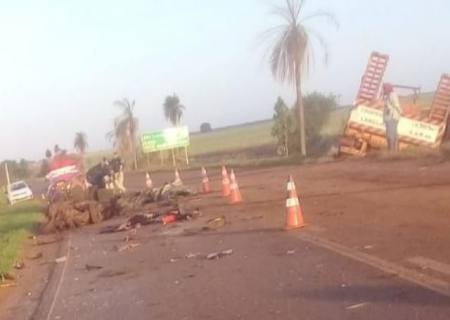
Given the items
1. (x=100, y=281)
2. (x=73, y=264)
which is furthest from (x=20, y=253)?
(x=100, y=281)

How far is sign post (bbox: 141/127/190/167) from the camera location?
74812 mm

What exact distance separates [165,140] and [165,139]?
0.50 feet

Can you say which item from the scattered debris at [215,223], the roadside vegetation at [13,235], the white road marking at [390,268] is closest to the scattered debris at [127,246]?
the scattered debris at [215,223]

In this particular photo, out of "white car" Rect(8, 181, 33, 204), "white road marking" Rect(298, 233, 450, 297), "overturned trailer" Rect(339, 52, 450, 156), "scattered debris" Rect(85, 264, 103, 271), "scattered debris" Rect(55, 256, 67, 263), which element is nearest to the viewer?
"white road marking" Rect(298, 233, 450, 297)

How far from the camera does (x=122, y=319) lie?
899 cm

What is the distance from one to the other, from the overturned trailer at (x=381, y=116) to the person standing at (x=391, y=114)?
92 centimetres

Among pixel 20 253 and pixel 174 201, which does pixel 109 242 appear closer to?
pixel 20 253

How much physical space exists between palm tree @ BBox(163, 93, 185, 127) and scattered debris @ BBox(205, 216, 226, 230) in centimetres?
6864

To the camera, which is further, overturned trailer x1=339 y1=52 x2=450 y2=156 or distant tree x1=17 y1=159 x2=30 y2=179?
distant tree x1=17 y1=159 x2=30 y2=179

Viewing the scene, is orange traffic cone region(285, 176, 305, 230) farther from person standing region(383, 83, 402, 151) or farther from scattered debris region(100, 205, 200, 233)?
person standing region(383, 83, 402, 151)

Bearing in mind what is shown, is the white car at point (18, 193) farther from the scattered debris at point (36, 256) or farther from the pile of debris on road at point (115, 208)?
the scattered debris at point (36, 256)

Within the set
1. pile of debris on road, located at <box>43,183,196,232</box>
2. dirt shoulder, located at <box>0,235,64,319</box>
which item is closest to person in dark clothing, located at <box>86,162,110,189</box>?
pile of debris on road, located at <box>43,183,196,232</box>

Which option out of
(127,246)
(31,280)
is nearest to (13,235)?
(127,246)

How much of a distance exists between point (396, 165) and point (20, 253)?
42.6 feet
